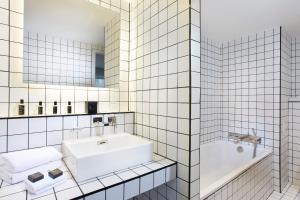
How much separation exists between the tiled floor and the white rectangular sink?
2053 mm

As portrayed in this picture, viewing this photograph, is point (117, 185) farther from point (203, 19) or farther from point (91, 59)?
point (203, 19)

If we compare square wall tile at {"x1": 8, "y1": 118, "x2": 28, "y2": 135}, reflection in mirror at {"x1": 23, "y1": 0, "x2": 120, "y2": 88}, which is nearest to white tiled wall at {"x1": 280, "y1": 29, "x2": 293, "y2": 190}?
reflection in mirror at {"x1": 23, "y1": 0, "x2": 120, "y2": 88}

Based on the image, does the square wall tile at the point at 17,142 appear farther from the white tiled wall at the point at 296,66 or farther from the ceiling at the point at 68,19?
the white tiled wall at the point at 296,66

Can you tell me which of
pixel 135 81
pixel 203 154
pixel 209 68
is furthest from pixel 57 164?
pixel 209 68

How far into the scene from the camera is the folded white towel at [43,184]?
0.77 metres

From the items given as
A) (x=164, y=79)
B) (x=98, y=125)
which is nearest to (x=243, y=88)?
(x=164, y=79)

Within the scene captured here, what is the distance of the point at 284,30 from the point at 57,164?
10.0 feet

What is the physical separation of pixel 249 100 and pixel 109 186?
2.43 meters

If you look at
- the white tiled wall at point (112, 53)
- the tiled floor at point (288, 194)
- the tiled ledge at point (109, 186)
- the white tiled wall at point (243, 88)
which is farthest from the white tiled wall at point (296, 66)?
the white tiled wall at point (112, 53)

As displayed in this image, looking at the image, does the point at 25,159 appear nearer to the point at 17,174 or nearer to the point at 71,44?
the point at 17,174

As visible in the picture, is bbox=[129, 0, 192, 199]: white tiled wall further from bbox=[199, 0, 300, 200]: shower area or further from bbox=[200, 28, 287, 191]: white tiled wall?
bbox=[200, 28, 287, 191]: white tiled wall

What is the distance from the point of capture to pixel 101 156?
0.96 m

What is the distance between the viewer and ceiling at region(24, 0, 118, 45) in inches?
48.4

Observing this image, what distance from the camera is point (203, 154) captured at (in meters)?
2.58
